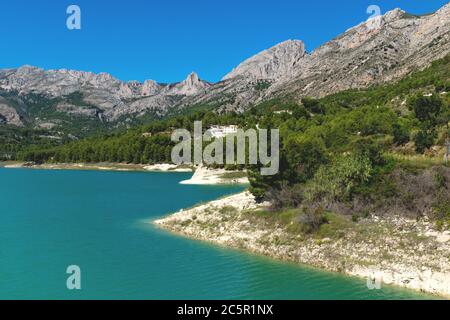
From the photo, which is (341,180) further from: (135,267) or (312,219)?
(135,267)

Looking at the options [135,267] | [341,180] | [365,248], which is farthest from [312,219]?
[135,267]

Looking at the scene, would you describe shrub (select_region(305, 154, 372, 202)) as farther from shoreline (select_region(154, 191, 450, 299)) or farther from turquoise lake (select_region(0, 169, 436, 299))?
turquoise lake (select_region(0, 169, 436, 299))

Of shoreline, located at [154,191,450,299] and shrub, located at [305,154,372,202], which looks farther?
shrub, located at [305,154,372,202]

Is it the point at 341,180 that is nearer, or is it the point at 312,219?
the point at 312,219

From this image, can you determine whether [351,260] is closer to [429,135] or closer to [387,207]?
[387,207]

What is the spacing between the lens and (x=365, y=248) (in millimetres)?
38969

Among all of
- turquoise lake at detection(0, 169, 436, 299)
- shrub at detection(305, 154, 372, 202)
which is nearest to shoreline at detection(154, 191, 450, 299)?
turquoise lake at detection(0, 169, 436, 299)

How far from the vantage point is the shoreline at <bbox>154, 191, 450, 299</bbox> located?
33719mm

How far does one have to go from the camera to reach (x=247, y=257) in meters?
41.9

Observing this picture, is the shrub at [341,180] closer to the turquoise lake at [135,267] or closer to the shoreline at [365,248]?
the shoreline at [365,248]

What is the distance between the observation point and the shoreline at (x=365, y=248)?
33719mm

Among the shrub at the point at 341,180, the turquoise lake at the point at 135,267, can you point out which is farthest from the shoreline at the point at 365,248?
the shrub at the point at 341,180

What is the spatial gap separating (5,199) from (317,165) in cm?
6213

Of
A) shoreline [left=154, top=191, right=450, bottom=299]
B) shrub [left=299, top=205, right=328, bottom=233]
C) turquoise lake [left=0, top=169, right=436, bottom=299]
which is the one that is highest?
shrub [left=299, top=205, right=328, bottom=233]
